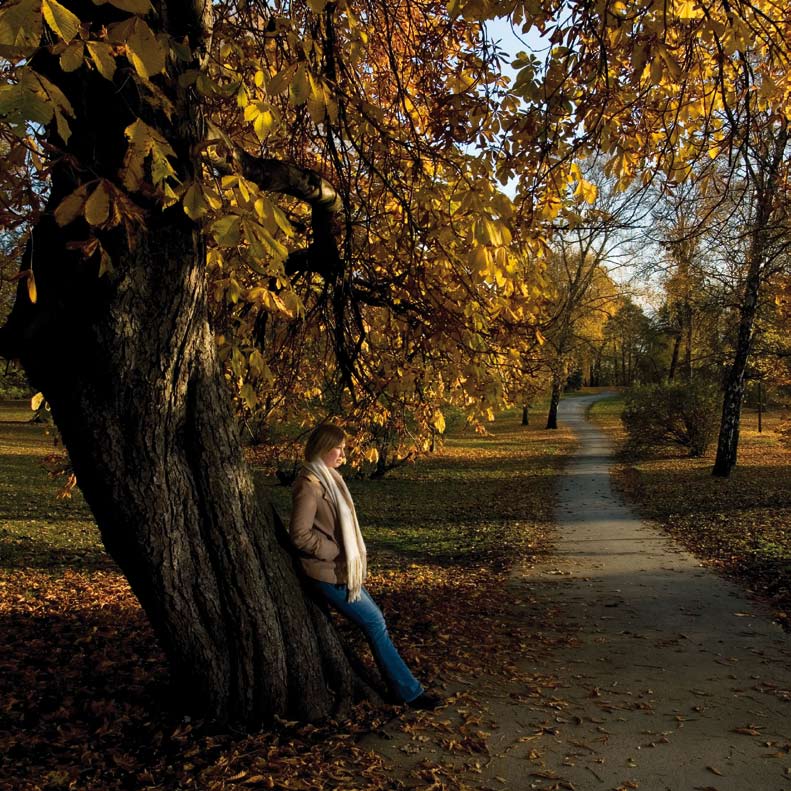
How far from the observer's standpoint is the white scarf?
3.95 meters

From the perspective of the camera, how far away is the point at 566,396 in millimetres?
67125

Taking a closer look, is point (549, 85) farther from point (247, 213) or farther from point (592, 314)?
point (592, 314)

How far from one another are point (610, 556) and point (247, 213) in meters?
8.44

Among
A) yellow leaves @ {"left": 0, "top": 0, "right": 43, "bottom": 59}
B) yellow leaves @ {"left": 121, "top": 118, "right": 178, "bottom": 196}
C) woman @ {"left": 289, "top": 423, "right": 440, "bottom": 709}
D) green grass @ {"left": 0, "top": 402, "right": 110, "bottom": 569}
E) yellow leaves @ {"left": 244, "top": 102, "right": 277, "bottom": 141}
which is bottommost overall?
green grass @ {"left": 0, "top": 402, "right": 110, "bottom": 569}

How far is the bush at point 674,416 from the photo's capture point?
72.7ft

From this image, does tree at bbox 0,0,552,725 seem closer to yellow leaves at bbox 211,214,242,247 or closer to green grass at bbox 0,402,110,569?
yellow leaves at bbox 211,214,242,247

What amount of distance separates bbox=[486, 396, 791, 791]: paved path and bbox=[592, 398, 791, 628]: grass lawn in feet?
2.40

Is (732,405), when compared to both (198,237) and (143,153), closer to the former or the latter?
(198,237)

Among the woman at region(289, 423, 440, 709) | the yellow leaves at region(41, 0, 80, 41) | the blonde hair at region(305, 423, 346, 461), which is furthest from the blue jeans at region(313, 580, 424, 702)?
the yellow leaves at region(41, 0, 80, 41)

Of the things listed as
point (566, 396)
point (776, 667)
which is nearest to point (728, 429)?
point (776, 667)

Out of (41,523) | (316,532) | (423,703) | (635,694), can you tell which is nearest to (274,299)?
(316,532)

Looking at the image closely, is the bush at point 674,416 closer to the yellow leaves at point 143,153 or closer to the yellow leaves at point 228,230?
the yellow leaves at point 228,230

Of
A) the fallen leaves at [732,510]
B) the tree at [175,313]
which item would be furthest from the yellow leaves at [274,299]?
the fallen leaves at [732,510]

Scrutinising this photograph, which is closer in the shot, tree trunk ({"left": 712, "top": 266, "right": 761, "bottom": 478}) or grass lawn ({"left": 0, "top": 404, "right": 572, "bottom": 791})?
grass lawn ({"left": 0, "top": 404, "right": 572, "bottom": 791})
